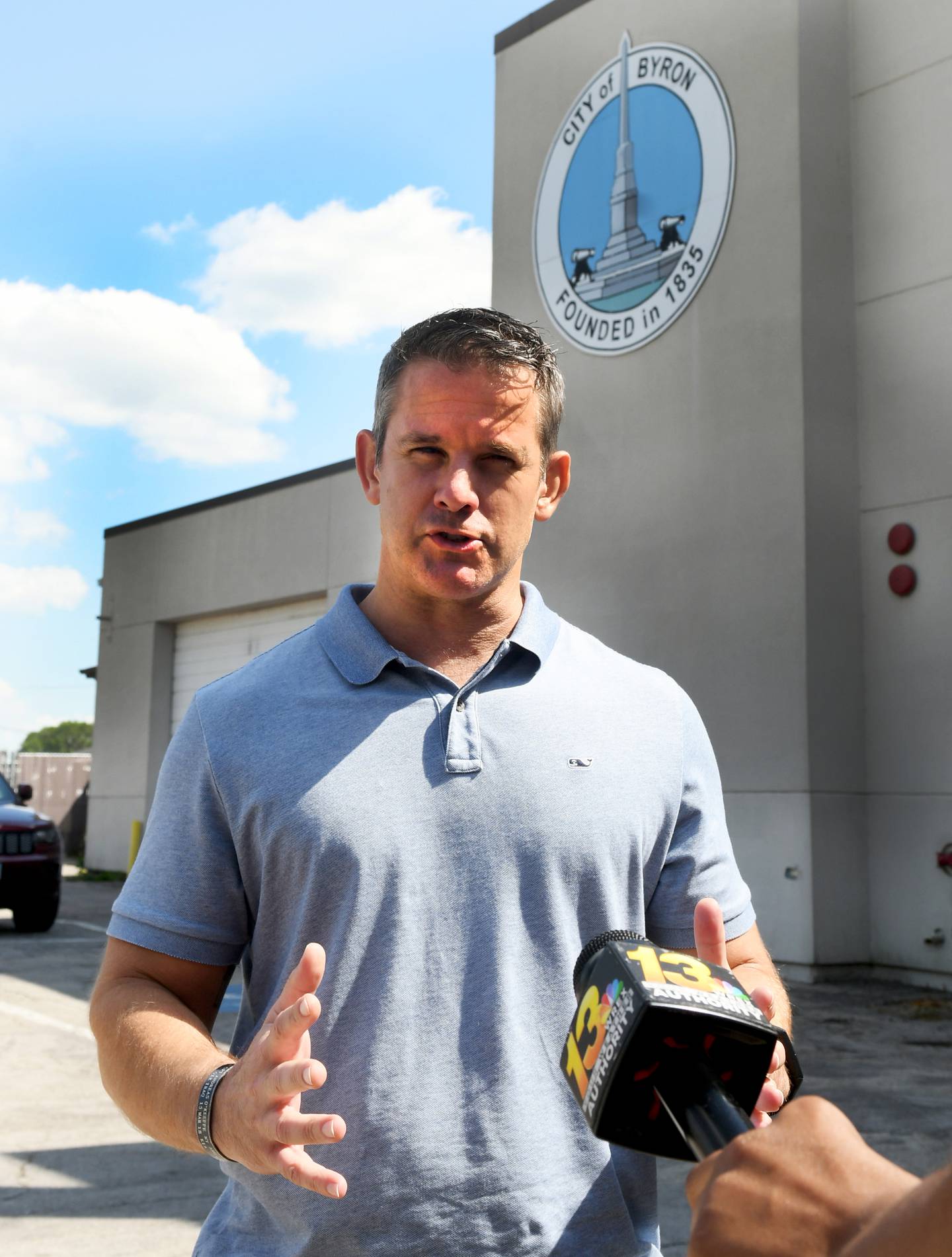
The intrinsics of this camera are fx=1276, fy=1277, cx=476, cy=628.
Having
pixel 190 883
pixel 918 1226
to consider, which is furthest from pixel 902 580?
pixel 918 1226

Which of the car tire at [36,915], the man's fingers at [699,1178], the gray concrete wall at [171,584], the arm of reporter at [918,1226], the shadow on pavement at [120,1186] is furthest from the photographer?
the gray concrete wall at [171,584]

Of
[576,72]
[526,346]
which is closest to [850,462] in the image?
[576,72]

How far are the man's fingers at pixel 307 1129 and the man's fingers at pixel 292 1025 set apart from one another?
0.07m

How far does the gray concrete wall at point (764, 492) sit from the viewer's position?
9.13m

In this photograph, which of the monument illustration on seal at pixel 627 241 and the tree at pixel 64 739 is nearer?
the monument illustration on seal at pixel 627 241

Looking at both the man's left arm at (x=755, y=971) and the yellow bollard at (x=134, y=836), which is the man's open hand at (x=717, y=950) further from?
the yellow bollard at (x=134, y=836)

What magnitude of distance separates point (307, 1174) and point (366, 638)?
81 cm

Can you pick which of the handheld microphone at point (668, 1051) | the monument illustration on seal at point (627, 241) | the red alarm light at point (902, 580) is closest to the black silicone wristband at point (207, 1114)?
the handheld microphone at point (668, 1051)

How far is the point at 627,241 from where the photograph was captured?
10.5 metres

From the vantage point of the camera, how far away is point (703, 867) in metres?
1.97

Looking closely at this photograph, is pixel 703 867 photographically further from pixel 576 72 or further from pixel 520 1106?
pixel 576 72

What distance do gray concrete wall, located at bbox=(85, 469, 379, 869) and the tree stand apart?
99893mm

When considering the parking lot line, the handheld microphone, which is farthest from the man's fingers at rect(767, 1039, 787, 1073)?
the parking lot line

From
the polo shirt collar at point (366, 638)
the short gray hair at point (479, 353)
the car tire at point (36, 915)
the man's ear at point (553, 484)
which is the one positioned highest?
the short gray hair at point (479, 353)
